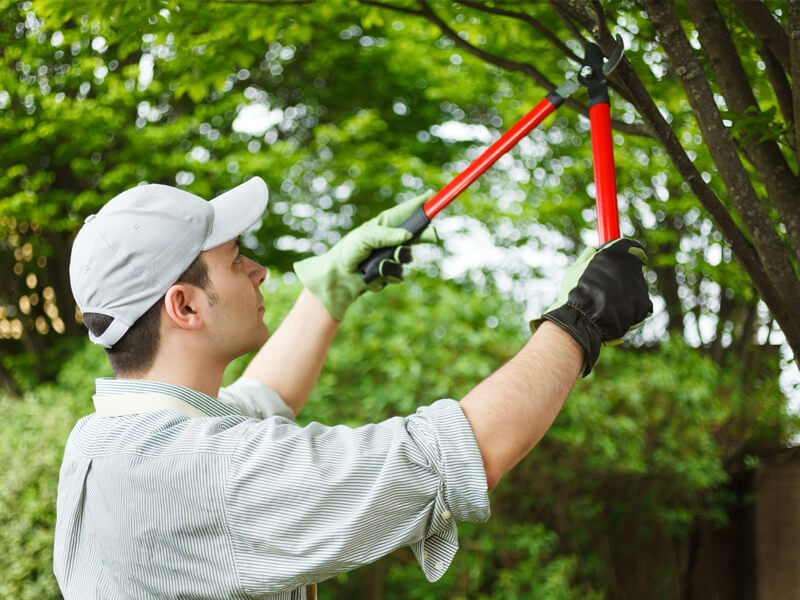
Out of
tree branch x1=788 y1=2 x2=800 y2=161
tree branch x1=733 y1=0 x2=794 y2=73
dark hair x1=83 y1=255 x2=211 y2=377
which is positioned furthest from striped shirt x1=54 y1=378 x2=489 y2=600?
tree branch x1=733 y1=0 x2=794 y2=73

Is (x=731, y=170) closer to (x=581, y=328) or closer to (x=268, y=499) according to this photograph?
(x=581, y=328)

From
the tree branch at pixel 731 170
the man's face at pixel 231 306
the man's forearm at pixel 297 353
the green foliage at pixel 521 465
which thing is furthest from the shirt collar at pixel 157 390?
the green foliage at pixel 521 465

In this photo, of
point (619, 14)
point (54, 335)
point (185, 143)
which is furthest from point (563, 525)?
point (54, 335)

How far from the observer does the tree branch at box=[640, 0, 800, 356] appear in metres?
1.79

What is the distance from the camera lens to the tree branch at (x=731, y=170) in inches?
70.6

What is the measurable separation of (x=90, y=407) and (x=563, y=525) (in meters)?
3.32

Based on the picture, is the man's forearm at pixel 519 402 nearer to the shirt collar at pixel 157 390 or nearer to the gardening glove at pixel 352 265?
the shirt collar at pixel 157 390

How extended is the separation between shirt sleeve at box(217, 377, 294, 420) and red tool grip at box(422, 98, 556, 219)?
0.68 meters

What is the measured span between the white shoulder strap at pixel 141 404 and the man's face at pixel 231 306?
0.51 ft

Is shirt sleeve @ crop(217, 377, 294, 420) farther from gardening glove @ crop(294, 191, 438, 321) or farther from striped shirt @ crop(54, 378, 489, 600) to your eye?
striped shirt @ crop(54, 378, 489, 600)

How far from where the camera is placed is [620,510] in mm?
5695

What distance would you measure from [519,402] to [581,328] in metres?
0.22

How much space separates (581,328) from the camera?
4.83 ft

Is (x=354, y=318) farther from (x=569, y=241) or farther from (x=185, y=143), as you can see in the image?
(x=569, y=241)
